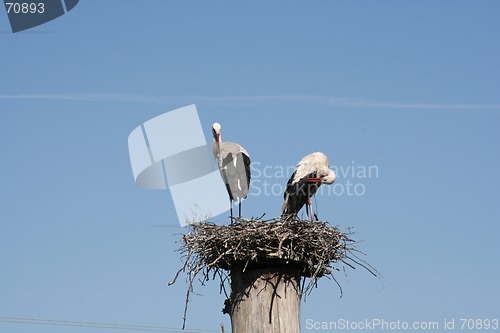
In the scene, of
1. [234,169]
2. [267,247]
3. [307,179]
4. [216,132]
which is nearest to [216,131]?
[216,132]

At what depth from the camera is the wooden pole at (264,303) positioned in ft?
16.0

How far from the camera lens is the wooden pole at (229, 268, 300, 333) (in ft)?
16.0

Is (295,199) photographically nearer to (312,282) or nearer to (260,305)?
(312,282)

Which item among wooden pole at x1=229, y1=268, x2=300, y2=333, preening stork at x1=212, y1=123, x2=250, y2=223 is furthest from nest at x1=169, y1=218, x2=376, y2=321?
preening stork at x1=212, y1=123, x2=250, y2=223

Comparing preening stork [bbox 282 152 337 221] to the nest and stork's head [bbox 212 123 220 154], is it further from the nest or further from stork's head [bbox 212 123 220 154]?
the nest

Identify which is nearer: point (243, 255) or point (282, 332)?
point (282, 332)

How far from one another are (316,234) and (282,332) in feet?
6.03

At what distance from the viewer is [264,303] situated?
16.2ft

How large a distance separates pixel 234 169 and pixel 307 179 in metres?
1.01

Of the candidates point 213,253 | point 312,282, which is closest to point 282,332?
point 312,282

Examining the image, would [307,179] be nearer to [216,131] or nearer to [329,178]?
[329,178]

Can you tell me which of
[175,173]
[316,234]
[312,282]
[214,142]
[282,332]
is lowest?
[282,332]

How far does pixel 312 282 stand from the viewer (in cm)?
576

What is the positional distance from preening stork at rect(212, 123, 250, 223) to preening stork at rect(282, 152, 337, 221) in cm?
63
